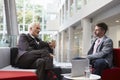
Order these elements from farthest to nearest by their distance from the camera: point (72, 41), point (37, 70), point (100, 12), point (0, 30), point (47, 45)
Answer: point (72, 41) < point (100, 12) < point (0, 30) < point (47, 45) < point (37, 70)

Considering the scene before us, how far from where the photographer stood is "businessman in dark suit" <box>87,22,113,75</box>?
4.10 m

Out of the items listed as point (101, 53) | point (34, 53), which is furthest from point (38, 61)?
point (101, 53)

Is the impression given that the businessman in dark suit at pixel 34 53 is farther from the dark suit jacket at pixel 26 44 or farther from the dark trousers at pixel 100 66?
the dark trousers at pixel 100 66

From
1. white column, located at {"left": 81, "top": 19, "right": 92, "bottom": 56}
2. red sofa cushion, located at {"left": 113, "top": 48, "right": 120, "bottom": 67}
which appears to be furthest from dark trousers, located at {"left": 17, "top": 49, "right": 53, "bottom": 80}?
white column, located at {"left": 81, "top": 19, "right": 92, "bottom": 56}

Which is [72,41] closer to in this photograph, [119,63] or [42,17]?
[42,17]

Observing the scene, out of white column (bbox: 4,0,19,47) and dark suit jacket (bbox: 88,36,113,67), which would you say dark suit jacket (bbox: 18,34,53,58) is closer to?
dark suit jacket (bbox: 88,36,113,67)

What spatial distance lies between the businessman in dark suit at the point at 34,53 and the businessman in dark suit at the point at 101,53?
2.53 feet

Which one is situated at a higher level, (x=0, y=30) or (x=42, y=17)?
(x=42, y=17)

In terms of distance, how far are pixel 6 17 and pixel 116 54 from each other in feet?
16.2

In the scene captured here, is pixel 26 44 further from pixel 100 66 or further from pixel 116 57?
pixel 116 57

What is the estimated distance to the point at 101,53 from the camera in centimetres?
424

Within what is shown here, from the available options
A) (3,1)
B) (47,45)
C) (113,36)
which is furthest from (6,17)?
(113,36)

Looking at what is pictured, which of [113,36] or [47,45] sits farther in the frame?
[113,36]

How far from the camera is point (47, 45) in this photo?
194 inches
